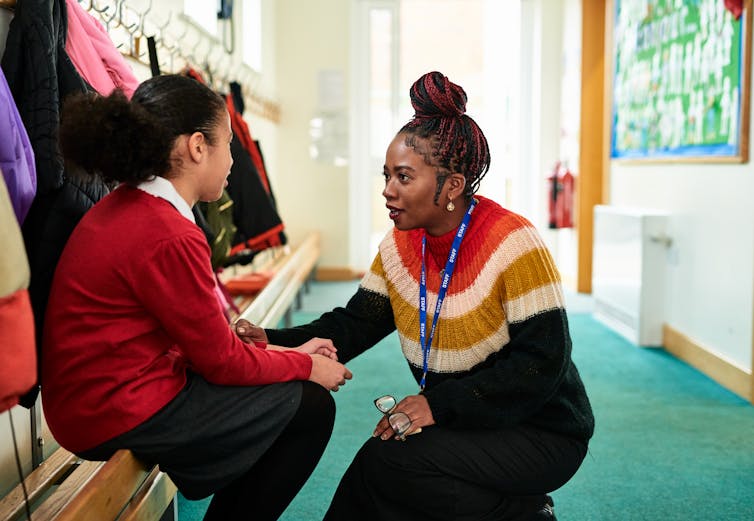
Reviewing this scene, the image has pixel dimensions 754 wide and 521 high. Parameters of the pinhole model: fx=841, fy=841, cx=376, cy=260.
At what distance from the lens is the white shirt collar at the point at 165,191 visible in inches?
56.7

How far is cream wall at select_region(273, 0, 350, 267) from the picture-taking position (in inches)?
265

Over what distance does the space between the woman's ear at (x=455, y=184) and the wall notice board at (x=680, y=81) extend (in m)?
2.25

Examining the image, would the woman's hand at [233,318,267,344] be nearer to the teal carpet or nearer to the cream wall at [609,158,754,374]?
the teal carpet

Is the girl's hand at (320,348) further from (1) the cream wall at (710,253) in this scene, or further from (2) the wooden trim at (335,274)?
(2) the wooden trim at (335,274)

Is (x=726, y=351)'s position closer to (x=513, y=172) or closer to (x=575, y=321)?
(x=575, y=321)

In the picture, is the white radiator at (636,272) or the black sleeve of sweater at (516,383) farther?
the white radiator at (636,272)

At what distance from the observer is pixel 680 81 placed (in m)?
4.18

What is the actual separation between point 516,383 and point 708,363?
8.51 feet

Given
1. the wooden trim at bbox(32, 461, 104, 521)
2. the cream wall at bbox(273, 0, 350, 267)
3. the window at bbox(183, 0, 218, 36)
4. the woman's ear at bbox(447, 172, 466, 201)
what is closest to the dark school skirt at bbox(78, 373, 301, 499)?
the wooden trim at bbox(32, 461, 104, 521)

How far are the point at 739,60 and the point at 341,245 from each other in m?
3.95

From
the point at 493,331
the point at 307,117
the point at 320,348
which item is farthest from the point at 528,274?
the point at 307,117

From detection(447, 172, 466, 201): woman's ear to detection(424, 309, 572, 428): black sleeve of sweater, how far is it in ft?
0.99

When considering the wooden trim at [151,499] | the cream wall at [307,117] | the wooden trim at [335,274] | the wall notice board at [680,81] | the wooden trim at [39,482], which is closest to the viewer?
the wooden trim at [151,499]

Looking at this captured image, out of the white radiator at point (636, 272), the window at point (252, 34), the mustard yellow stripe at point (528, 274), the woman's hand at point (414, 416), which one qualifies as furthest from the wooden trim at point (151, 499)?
the window at point (252, 34)
